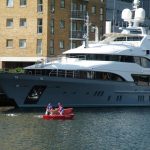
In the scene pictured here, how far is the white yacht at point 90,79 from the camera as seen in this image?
174 feet

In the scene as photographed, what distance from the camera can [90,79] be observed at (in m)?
54.3

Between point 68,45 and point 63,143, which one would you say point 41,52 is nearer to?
point 68,45

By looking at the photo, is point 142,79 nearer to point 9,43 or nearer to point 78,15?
point 9,43

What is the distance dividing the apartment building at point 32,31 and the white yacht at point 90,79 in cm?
2052

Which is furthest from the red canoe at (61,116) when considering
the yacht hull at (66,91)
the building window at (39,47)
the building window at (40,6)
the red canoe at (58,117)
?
the building window at (40,6)

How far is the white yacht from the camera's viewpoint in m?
53.1

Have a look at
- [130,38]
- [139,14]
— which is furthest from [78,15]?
[130,38]

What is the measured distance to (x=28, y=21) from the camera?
7888 centimetres

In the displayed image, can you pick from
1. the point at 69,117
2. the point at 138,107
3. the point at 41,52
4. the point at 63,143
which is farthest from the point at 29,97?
the point at 41,52

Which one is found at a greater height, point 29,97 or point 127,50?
point 127,50

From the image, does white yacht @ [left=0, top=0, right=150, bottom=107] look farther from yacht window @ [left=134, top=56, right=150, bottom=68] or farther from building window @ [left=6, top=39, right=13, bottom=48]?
building window @ [left=6, top=39, right=13, bottom=48]

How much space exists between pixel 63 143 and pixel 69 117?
9.86m

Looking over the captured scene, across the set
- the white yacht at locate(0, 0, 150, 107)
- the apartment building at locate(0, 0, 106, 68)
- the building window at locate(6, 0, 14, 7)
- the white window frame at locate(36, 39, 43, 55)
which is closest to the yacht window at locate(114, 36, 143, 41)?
the white yacht at locate(0, 0, 150, 107)

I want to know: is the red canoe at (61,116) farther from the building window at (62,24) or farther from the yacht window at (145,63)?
the building window at (62,24)
